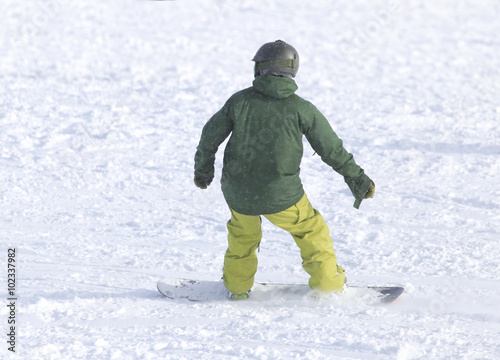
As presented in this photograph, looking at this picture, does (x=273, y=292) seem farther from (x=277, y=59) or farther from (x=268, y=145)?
(x=277, y=59)

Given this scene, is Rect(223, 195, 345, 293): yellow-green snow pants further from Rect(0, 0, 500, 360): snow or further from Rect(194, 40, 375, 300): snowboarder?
Rect(0, 0, 500, 360): snow

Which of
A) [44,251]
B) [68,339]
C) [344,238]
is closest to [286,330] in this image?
[68,339]

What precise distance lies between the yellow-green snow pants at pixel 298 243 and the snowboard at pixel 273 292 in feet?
0.32

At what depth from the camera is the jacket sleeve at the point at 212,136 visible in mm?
3387

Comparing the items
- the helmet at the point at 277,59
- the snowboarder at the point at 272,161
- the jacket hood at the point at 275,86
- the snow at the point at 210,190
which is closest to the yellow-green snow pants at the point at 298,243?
the snowboarder at the point at 272,161

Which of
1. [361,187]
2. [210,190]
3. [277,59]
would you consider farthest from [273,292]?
[210,190]

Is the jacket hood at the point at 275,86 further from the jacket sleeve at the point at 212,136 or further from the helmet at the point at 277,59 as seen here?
the jacket sleeve at the point at 212,136

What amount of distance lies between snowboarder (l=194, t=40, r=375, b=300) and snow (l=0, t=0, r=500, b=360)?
36cm

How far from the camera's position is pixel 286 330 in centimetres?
333

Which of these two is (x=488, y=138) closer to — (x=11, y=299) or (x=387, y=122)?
(x=387, y=122)

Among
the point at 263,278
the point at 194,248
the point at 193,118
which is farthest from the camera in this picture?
the point at 193,118

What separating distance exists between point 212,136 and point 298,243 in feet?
2.91

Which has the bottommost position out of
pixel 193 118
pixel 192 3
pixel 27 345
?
pixel 27 345

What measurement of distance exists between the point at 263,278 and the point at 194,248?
707 millimetres
